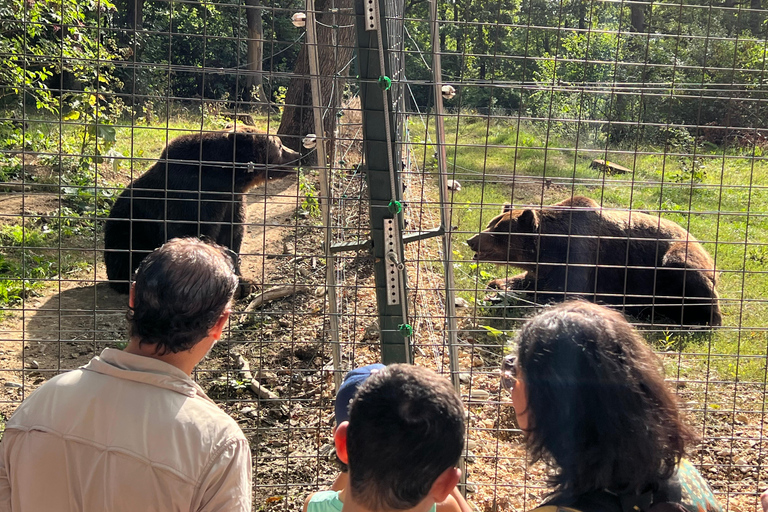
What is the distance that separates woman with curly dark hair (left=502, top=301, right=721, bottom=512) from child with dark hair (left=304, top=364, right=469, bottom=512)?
0.26m

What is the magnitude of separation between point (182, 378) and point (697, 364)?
16.4ft

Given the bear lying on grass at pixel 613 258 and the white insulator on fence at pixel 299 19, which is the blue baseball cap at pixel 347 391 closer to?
the white insulator on fence at pixel 299 19

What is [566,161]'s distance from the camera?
1420 cm

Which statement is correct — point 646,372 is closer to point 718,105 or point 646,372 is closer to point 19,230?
point 19,230

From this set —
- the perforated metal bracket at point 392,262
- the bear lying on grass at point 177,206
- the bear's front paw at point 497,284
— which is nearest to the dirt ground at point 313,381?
the perforated metal bracket at point 392,262

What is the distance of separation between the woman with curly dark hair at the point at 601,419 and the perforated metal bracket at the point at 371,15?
1.92 metres

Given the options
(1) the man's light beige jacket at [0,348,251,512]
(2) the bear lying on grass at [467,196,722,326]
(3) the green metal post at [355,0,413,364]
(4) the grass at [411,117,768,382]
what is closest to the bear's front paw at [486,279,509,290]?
(2) the bear lying on grass at [467,196,722,326]

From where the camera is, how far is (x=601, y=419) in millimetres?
1732

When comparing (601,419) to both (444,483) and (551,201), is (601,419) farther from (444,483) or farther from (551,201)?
(551,201)

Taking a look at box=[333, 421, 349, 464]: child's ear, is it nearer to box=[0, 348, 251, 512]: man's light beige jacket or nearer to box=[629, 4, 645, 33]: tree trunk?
box=[0, 348, 251, 512]: man's light beige jacket

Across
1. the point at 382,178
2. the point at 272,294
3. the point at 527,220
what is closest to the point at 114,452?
the point at 382,178

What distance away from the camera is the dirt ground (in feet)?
12.4

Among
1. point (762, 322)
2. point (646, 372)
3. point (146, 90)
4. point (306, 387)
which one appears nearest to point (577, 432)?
point (646, 372)

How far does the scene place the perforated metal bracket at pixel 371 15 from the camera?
3.16 metres
